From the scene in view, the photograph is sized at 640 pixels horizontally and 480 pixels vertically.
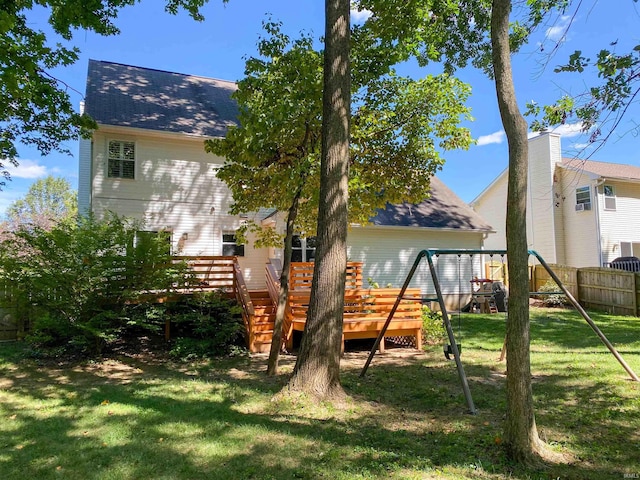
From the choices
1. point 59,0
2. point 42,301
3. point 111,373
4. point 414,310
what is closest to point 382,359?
point 414,310

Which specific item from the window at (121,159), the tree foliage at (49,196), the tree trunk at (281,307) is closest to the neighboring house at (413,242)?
the window at (121,159)

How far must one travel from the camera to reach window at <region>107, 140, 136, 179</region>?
42.1 feet

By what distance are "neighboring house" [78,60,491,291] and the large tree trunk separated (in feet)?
21.5

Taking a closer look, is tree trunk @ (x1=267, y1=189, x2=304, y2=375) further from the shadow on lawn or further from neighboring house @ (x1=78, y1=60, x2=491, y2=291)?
neighboring house @ (x1=78, y1=60, x2=491, y2=291)

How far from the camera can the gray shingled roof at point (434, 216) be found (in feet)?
51.1

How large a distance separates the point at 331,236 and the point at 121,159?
9.88m

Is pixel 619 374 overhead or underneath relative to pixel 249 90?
underneath

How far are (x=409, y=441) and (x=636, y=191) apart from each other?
75.5 ft

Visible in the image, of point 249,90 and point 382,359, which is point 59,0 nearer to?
point 249,90

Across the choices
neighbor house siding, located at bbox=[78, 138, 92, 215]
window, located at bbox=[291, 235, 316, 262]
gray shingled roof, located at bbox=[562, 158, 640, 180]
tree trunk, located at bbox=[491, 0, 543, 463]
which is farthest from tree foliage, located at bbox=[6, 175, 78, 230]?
tree trunk, located at bbox=[491, 0, 543, 463]

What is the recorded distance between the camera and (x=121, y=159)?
1295 centimetres

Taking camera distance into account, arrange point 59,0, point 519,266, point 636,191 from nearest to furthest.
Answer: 1. point 519,266
2. point 59,0
3. point 636,191

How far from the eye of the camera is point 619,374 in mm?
6352

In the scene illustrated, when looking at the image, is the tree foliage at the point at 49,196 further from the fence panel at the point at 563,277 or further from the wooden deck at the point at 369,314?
the fence panel at the point at 563,277
